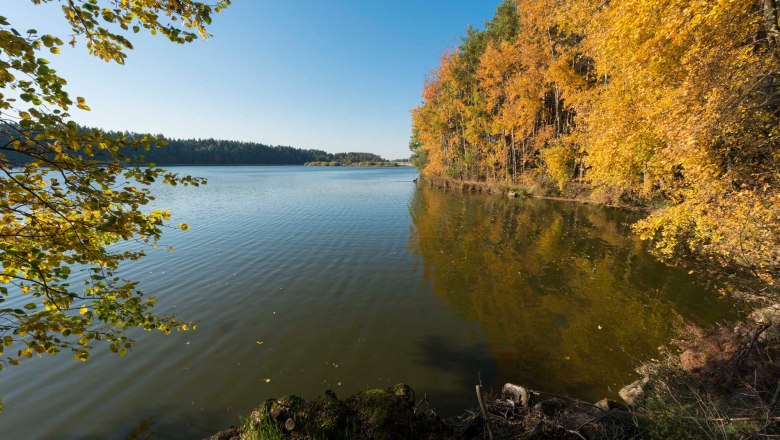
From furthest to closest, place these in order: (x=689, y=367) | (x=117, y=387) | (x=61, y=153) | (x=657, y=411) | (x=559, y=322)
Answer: (x=559, y=322) → (x=117, y=387) → (x=689, y=367) → (x=657, y=411) → (x=61, y=153)

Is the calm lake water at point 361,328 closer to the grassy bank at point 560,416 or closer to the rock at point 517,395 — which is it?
the rock at point 517,395

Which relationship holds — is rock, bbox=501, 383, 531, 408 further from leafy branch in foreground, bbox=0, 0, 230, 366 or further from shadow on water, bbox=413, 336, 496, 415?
leafy branch in foreground, bbox=0, 0, 230, 366

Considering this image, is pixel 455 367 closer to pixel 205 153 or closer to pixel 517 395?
pixel 517 395

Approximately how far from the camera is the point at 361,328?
30.6 ft

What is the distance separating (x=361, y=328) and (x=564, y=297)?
296 inches

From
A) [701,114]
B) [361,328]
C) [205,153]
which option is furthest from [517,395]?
[205,153]

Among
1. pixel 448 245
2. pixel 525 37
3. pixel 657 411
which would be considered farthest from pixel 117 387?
pixel 525 37

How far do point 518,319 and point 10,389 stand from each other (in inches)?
511

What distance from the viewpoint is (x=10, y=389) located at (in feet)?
22.3

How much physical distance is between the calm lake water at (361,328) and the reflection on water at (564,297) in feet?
0.17

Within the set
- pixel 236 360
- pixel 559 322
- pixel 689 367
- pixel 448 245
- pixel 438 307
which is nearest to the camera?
pixel 689 367

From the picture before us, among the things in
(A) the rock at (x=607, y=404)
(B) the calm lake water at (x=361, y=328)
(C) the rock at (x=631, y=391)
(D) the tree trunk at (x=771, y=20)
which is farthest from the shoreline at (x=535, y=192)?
(A) the rock at (x=607, y=404)

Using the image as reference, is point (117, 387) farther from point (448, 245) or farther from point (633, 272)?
point (633, 272)

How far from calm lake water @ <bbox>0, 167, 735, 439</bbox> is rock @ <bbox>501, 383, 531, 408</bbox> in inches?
36.2
